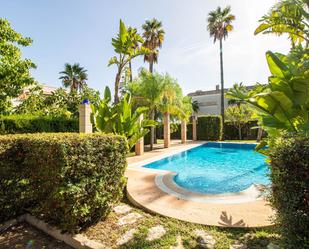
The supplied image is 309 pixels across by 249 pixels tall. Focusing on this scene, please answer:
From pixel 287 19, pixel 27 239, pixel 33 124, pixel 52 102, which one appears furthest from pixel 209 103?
pixel 27 239

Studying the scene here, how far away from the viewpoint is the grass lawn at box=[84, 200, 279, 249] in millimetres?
3295

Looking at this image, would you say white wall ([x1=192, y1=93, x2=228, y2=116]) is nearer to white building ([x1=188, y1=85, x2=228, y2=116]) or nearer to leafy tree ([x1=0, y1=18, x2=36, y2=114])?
white building ([x1=188, y1=85, x2=228, y2=116])

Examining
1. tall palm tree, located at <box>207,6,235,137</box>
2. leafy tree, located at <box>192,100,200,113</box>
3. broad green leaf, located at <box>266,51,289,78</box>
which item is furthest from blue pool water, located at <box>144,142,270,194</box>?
leafy tree, located at <box>192,100,200,113</box>

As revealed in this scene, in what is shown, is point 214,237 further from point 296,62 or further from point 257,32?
point 257,32

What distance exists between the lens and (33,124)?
10344 mm

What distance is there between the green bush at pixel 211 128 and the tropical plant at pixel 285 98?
19804 mm

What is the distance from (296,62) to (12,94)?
1313 cm

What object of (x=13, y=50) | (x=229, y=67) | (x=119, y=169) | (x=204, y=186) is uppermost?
(x=229, y=67)

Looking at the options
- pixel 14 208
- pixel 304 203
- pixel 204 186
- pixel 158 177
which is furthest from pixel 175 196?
pixel 14 208

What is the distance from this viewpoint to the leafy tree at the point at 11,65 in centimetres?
977

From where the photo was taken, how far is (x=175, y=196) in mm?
5617

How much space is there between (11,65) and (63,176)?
9.86 meters

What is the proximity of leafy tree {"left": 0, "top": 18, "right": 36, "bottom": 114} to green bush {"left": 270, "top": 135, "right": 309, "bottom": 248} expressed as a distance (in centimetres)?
1244

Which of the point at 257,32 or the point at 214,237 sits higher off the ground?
the point at 257,32
